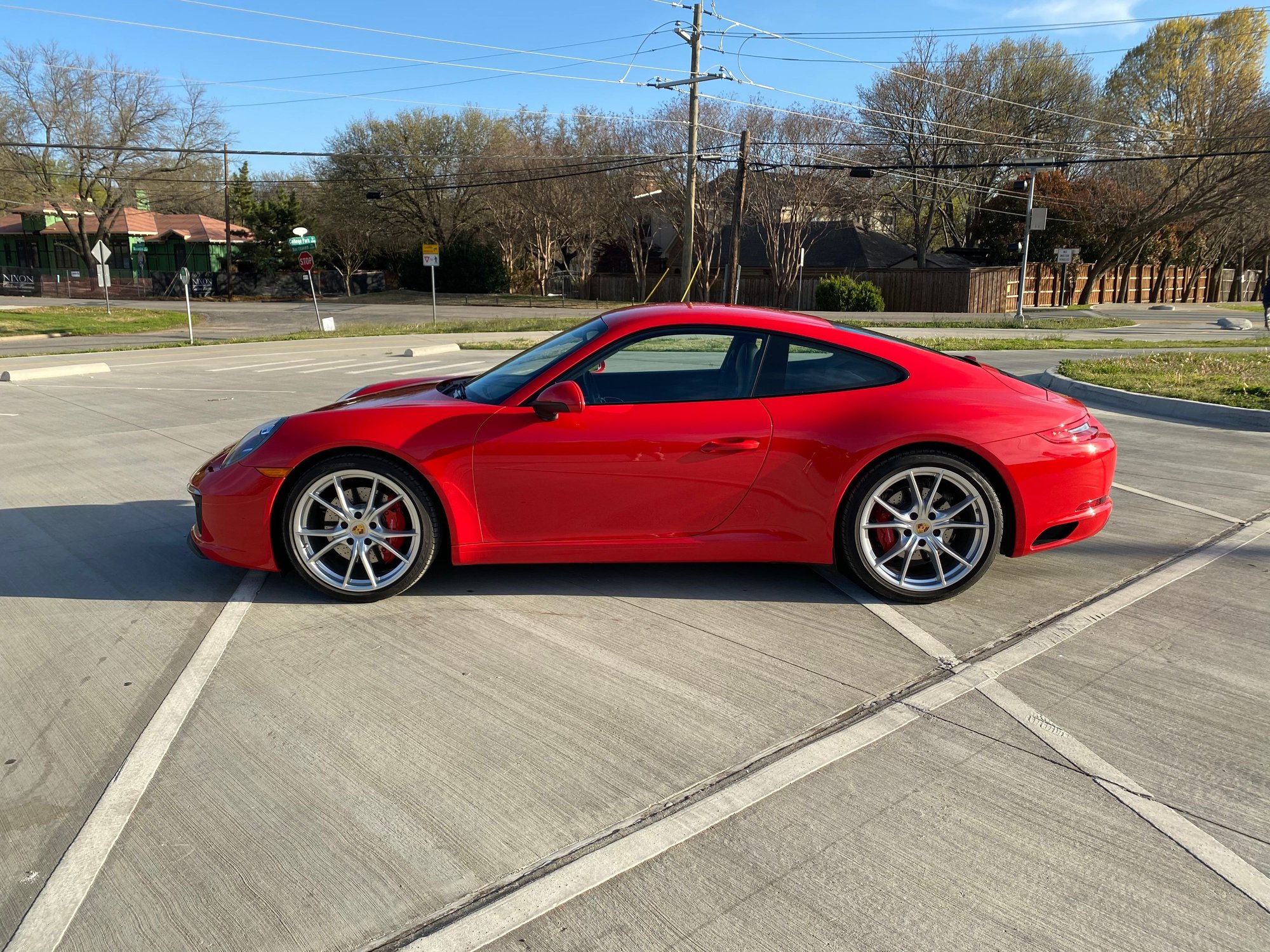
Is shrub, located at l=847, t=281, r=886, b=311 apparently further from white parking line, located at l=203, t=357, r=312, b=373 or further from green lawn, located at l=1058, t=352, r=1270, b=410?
white parking line, located at l=203, t=357, r=312, b=373

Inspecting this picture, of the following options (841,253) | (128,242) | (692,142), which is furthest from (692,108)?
(128,242)

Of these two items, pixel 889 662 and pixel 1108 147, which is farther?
pixel 1108 147

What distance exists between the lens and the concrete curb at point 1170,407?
9898 millimetres

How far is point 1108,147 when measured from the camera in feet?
168

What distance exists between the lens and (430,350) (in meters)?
21.2

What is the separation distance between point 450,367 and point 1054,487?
14.4 m

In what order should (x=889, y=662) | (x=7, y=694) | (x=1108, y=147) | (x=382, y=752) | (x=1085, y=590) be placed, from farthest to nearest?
(x=1108, y=147) < (x=1085, y=590) < (x=889, y=662) < (x=7, y=694) < (x=382, y=752)

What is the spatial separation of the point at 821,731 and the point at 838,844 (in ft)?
2.09

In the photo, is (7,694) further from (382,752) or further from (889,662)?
(889,662)

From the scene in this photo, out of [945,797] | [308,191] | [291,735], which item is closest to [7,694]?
[291,735]

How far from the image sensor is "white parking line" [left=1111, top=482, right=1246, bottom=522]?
603 cm

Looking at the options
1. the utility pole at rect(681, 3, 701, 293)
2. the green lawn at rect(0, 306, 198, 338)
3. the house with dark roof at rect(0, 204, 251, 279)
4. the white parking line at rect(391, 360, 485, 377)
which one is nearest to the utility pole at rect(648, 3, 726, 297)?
the utility pole at rect(681, 3, 701, 293)

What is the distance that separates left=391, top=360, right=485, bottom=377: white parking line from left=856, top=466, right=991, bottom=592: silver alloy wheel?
40.7ft

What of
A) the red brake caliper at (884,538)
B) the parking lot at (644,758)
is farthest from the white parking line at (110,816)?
the red brake caliper at (884,538)
